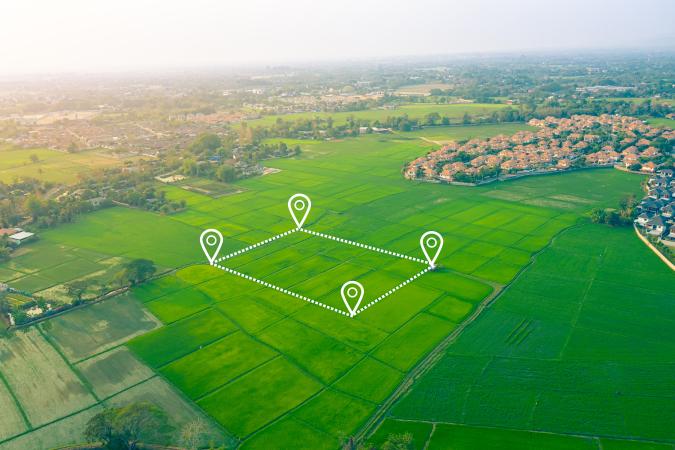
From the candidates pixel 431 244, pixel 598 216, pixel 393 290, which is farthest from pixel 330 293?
pixel 598 216

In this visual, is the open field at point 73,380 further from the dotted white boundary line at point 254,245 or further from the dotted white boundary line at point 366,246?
the dotted white boundary line at point 366,246

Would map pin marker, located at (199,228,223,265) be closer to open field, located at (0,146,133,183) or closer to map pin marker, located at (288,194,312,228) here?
map pin marker, located at (288,194,312,228)

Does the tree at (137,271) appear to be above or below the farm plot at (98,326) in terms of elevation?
above

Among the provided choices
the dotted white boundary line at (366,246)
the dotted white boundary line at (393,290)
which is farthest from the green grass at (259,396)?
the dotted white boundary line at (366,246)

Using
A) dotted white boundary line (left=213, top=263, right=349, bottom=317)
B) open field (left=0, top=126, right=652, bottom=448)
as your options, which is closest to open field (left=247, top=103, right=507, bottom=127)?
open field (left=0, top=126, right=652, bottom=448)

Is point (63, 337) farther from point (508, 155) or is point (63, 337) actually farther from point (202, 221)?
point (508, 155)
